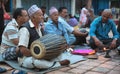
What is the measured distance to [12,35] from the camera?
5438 mm

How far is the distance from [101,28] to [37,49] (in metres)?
2.95

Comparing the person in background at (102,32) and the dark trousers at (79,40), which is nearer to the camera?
the person in background at (102,32)

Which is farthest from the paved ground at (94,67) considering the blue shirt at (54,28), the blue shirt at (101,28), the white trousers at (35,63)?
the blue shirt at (101,28)

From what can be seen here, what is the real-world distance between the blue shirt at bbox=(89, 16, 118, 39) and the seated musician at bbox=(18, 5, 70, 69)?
2.30m

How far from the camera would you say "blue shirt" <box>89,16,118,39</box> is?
7.47 meters

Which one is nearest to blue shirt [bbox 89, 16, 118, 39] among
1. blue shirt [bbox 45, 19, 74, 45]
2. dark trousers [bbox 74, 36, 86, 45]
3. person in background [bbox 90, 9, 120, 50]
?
person in background [bbox 90, 9, 120, 50]

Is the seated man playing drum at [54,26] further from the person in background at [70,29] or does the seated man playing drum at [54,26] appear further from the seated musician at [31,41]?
the seated musician at [31,41]

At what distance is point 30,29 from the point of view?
5172 millimetres

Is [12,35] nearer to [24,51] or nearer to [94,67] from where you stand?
[24,51]

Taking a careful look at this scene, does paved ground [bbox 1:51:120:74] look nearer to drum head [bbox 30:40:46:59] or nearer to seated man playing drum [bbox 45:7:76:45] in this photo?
drum head [bbox 30:40:46:59]

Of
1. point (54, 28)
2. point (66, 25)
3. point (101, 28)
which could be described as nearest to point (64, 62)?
point (54, 28)

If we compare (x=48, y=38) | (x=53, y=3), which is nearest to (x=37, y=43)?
(x=48, y=38)

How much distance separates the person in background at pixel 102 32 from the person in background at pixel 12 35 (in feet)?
7.57

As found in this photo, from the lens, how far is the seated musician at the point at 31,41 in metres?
5.02
